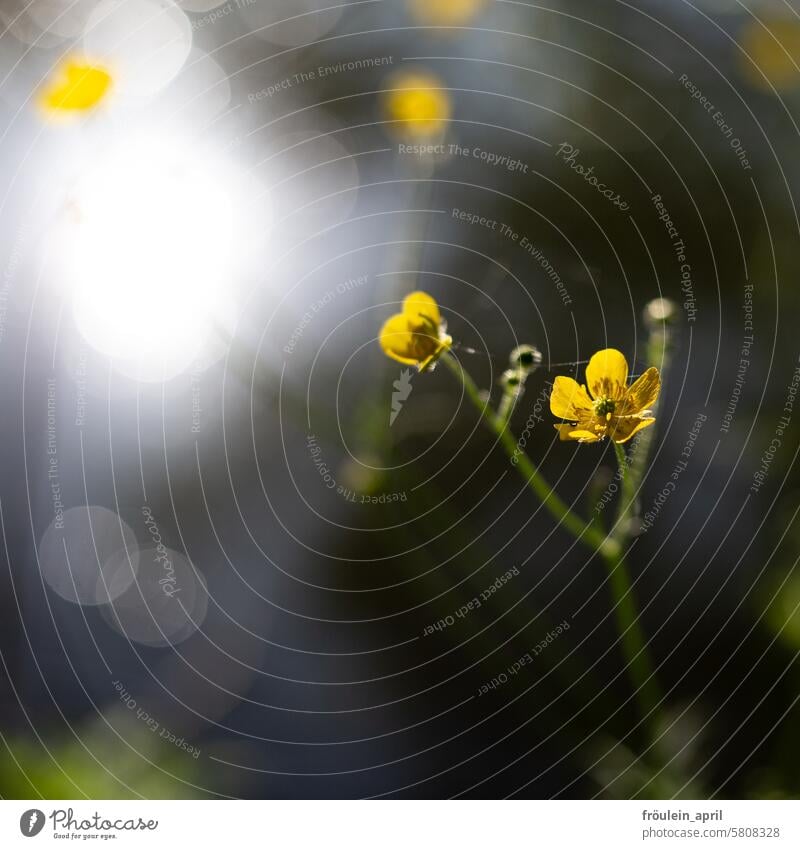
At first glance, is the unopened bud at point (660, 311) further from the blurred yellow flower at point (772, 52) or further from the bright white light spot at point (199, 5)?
the bright white light spot at point (199, 5)

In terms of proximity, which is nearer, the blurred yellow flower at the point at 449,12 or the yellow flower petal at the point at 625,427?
the yellow flower petal at the point at 625,427

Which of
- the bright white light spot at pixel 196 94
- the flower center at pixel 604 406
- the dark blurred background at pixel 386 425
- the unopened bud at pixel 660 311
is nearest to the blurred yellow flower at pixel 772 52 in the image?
the dark blurred background at pixel 386 425

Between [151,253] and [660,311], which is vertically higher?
[151,253]

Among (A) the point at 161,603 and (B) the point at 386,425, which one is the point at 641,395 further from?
(A) the point at 161,603

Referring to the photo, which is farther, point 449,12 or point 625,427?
point 449,12

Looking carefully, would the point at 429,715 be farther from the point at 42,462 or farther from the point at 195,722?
the point at 42,462

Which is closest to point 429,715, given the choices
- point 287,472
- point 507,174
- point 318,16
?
point 287,472
